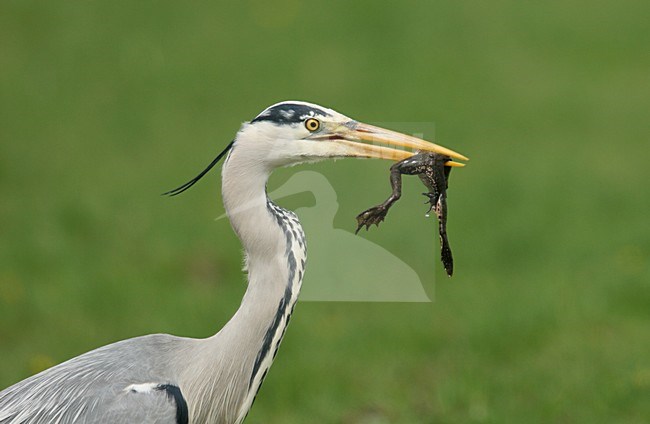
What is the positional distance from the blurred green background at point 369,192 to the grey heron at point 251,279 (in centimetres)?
56

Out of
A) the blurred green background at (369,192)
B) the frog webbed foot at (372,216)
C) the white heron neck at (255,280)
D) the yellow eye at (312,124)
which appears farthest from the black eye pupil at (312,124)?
the blurred green background at (369,192)

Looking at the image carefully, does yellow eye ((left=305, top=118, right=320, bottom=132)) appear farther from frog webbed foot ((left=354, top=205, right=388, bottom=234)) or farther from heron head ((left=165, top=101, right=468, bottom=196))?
frog webbed foot ((left=354, top=205, right=388, bottom=234))

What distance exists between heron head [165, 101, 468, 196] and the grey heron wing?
0.65 meters

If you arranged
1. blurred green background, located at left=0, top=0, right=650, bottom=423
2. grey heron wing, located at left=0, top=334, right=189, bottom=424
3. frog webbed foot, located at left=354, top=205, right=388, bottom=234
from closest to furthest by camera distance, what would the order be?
1. grey heron wing, located at left=0, top=334, right=189, bottom=424
2. frog webbed foot, located at left=354, top=205, right=388, bottom=234
3. blurred green background, located at left=0, top=0, right=650, bottom=423

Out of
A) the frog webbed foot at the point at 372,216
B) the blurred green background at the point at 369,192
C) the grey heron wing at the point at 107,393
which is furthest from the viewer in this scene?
the blurred green background at the point at 369,192

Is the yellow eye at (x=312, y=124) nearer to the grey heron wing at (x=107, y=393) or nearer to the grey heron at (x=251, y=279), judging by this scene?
the grey heron at (x=251, y=279)

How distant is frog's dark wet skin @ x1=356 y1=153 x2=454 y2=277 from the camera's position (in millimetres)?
3371

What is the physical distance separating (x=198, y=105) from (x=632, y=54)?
3880mm

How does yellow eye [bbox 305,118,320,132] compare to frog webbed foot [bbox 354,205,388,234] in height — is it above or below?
above

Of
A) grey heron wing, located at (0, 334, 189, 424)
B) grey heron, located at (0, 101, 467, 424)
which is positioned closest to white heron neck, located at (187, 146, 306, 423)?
grey heron, located at (0, 101, 467, 424)

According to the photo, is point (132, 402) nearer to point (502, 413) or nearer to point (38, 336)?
point (502, 413)

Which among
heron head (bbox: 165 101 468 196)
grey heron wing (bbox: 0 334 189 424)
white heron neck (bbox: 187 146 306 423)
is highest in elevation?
heron head (bbox: 165 101 468 196)

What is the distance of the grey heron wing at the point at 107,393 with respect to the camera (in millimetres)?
3309

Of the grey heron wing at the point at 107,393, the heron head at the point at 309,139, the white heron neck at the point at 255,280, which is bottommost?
the grey heron wing at the point at 107,393
